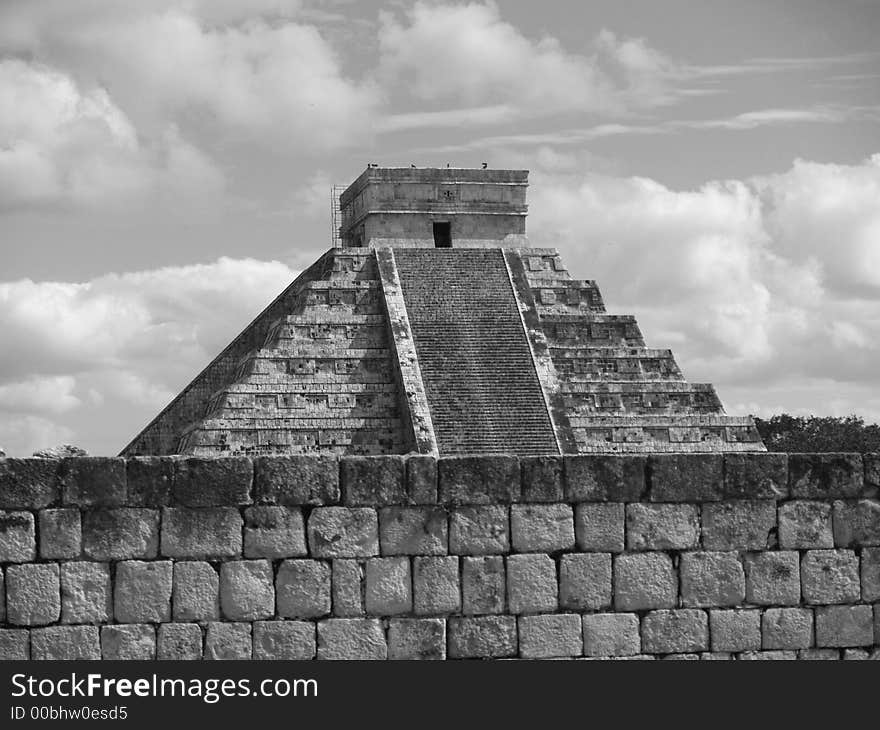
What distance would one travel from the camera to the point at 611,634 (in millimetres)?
13844

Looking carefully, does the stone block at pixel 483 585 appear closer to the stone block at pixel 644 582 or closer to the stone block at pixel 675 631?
the stone block at pixel 644 582

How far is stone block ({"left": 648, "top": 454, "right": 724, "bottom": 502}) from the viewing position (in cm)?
1396

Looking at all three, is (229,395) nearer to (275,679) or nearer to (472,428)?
(472,428)

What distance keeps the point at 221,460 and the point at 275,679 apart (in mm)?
1741

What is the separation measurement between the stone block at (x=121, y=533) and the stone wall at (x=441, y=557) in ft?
0.04

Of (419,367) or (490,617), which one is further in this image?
(419,367)

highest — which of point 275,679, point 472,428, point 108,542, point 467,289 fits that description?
point 467,289

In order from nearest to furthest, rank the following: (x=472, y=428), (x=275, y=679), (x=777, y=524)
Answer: (x=275, y=679), (x=777, y=524), (x=472, y=428)

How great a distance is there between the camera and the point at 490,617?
539 inches

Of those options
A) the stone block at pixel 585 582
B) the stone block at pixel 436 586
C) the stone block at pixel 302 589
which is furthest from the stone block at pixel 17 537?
the stone block at pixel 585 582

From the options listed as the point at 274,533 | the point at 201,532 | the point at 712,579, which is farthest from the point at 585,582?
the point at 201,532

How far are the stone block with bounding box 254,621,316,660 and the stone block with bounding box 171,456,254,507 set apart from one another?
1.00 m

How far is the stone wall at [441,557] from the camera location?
43.5 ft

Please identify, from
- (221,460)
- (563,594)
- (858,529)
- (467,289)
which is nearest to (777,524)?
(858,529)
